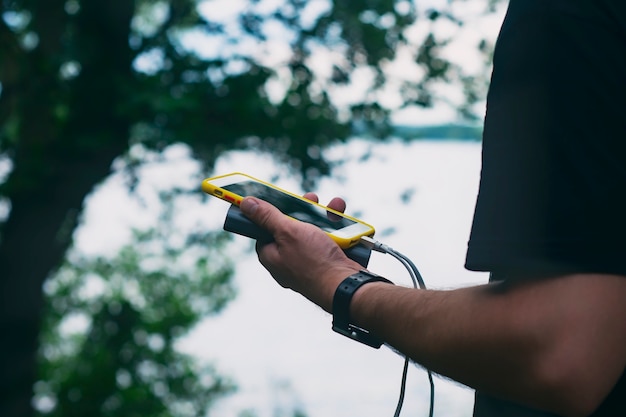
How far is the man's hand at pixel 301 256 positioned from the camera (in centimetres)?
106

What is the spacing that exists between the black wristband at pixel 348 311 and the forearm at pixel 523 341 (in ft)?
0.37

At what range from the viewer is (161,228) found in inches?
218

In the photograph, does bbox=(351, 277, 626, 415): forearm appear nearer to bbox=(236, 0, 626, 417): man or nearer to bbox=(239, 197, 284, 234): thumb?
bbox=(236, 0, 626, 417): man

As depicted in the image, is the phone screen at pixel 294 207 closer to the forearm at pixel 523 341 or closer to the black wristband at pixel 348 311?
the black wristband at pixel 348 311

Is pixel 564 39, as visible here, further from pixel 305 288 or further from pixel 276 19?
pixel 276 19

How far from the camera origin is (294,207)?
1.29 meters

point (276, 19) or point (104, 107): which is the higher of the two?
point (276, 19)

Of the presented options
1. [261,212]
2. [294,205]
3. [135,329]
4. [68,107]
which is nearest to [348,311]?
[261,212]

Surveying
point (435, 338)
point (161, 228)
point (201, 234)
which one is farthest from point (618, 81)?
point (161, 228)

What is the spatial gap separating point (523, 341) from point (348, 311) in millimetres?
273

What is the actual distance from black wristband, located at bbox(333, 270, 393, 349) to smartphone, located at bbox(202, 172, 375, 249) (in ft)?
0.52

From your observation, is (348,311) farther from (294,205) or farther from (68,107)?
(68,107)

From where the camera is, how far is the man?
30.5 inches

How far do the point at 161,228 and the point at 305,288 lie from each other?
4.56 m
